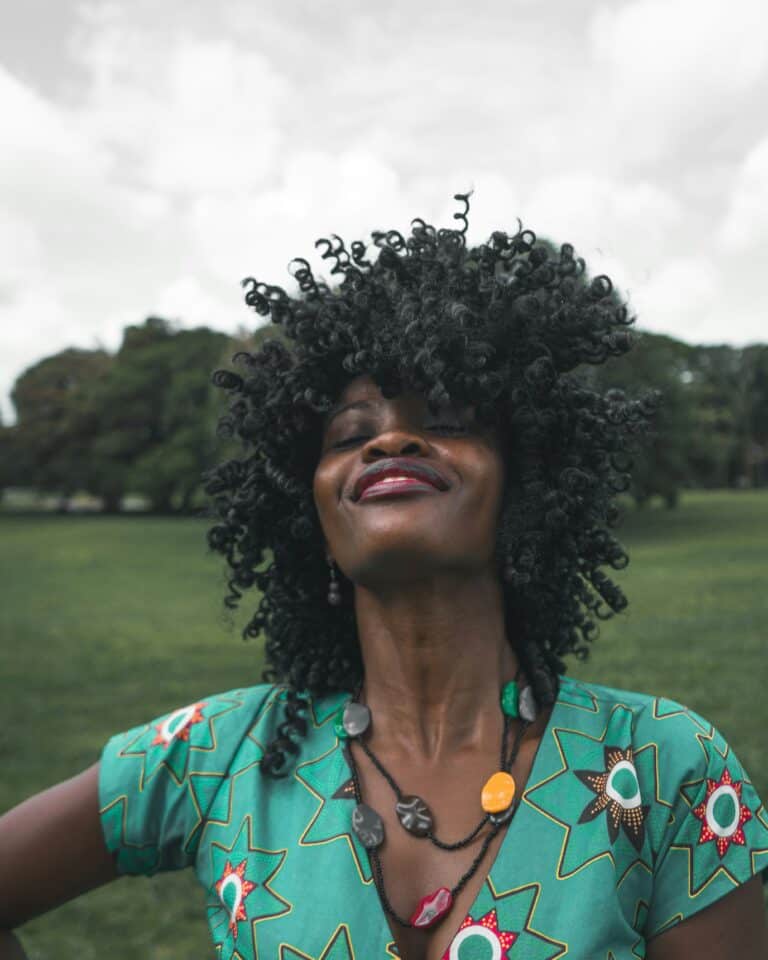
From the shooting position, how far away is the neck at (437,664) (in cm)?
214

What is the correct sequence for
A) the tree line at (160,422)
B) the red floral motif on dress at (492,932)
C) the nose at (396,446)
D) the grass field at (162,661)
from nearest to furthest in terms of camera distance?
1. the red floral motif on dress at (492,932)
2. the nose at (396,446)
3. the grass field at (162,661)
4. the tree line at (160,422)

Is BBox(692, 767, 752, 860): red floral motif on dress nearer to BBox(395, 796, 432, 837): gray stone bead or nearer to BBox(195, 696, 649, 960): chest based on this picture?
BBox(195, 696, 649, 960): chest

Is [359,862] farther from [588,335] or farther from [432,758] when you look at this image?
[588,335]

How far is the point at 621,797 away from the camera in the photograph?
192 centimetres

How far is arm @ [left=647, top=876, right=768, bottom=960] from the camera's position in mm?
1846

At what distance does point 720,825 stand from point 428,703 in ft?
2.15

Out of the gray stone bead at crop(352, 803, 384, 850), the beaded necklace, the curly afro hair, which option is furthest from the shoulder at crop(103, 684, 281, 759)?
the gray stone bead at crop(352, 803, 384, 850)

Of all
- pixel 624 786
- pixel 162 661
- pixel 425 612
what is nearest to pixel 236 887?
pixel 425 612

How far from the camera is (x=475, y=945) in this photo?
1.79 metres

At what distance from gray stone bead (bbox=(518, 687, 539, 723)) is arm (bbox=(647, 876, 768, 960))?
0.50 meters

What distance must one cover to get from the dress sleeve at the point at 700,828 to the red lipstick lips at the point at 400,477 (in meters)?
0.71

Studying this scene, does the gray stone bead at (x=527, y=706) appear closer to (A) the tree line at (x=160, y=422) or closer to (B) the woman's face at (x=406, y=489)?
(B) the woman's face at (x=406, y=489)

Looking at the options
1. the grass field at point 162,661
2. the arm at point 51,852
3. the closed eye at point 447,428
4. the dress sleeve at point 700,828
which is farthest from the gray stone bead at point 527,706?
the grass field at point 162,661

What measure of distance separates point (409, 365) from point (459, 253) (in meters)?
0.42
